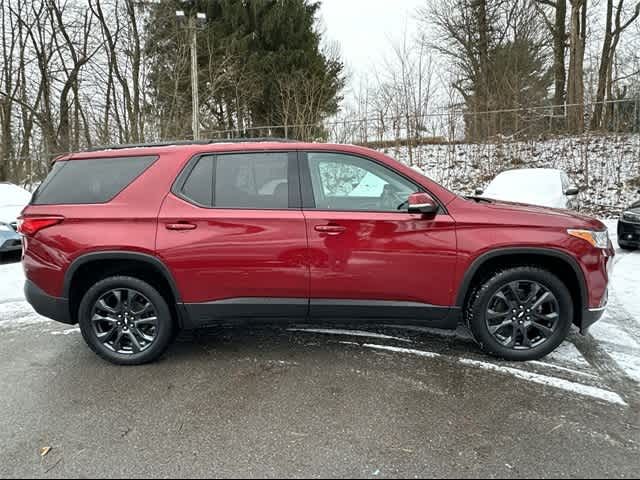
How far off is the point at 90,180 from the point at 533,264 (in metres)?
3.63

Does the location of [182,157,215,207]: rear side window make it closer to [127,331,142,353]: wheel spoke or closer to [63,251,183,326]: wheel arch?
[63,251,183,326]: wheel arch

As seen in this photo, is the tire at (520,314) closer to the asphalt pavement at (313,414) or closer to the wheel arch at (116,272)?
the asphalt pavement at (313,414)

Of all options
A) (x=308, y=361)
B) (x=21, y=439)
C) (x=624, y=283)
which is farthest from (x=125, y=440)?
(x=624, y=283)

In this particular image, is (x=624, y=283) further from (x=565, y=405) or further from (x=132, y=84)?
(x=132, y=84)

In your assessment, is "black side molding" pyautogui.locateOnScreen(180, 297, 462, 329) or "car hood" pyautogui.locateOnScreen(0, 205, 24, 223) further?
"car hood" pyautogui.locateOnScreen(0, 205, 24, 223)

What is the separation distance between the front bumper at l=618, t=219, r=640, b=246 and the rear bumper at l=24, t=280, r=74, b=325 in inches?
335

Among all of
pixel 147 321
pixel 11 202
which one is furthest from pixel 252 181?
pixel 11 202

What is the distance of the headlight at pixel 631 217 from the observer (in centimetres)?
759

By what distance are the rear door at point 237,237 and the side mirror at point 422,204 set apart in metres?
0.83

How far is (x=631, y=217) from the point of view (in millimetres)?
7695

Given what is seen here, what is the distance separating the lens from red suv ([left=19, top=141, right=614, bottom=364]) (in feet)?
10.8

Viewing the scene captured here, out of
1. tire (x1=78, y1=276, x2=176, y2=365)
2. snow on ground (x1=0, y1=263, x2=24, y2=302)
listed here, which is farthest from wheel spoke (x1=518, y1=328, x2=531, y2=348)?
snow on ground (x1=0, y1=263, x2=24, y2=302)

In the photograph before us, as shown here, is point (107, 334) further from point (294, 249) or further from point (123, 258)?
point (294, 249)

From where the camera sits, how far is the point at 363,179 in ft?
11.4
